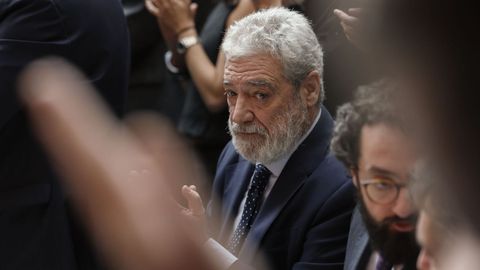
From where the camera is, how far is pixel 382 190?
1864mm

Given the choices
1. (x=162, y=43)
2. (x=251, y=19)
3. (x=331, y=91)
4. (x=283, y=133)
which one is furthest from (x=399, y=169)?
(x=162, y=43)

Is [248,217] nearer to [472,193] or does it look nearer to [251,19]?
[251,19]

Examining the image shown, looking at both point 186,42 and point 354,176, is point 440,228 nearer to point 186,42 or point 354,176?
point 354,176

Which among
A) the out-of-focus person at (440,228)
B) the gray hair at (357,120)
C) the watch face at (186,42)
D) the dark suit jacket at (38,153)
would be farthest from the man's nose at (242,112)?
the out-of-focus person at (440,228)

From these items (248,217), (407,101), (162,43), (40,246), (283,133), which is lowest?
(162,43)

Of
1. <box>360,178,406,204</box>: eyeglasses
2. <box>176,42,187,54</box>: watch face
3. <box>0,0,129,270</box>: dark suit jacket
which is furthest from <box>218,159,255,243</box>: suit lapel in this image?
<box>360,178,406,204</box>: eyeglasses

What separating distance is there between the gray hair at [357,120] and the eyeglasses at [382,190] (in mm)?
117

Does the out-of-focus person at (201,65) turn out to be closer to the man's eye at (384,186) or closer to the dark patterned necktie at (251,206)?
the dark patterned necktie at (251,206)

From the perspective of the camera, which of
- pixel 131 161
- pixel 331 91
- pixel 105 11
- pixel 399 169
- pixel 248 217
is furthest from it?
pixel 331 91

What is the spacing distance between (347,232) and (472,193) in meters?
1.84

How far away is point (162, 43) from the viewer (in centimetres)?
503

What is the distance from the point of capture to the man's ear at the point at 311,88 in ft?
9.69

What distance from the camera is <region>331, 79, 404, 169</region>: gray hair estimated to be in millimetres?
1933

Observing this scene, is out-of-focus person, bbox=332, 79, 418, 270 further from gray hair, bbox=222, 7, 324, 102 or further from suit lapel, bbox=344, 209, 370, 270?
gray hair, bbox=222, 7, 324, 102
